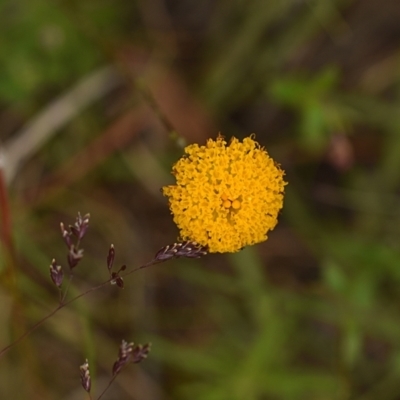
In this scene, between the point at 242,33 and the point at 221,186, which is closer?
the point at 221,186

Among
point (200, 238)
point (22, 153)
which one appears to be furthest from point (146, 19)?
point (200, 238)

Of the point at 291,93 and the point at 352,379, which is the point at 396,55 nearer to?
the point at 291,93

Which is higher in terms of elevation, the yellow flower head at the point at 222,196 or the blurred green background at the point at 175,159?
the blurred green background at the point at 175,159

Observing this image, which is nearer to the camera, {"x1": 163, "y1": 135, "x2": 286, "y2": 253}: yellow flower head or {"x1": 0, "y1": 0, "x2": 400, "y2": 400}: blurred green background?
{"x1": 163, "y1": 135, "x2": 286, "y2": 253}: yellow flower head

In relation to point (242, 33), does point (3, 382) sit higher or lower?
lower

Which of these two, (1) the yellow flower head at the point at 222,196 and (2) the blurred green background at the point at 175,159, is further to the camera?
(2) the blurred green background at the point at 175,159
